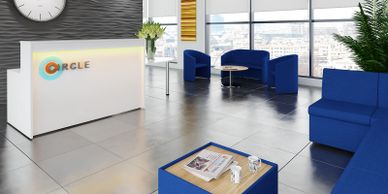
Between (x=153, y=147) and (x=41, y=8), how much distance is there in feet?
14.1

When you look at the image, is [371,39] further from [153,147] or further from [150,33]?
[150,33]

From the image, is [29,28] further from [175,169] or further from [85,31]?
[175,169]

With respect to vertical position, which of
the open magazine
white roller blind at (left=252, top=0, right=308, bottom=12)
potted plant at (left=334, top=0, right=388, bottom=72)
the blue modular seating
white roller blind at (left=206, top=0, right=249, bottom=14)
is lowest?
the open magazine

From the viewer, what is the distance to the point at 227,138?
4441mm

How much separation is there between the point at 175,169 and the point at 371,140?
6.21 feet

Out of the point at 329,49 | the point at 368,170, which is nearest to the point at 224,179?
the point at 368,170

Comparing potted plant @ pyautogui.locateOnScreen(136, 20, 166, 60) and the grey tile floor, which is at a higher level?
potted plant @ pyautogui.locateOnScreen(136, 20, 166, 60)

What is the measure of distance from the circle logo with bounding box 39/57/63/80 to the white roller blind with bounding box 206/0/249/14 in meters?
6.76

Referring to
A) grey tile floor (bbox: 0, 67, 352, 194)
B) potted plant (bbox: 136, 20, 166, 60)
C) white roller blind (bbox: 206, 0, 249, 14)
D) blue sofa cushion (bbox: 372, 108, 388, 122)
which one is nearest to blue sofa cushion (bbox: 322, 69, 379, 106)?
blue sofa cushion (bbox: 372, 108, 388, 122)

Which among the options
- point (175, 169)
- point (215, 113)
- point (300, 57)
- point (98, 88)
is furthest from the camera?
point (300, 57)

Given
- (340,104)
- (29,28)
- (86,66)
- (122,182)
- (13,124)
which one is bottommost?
(122,182)

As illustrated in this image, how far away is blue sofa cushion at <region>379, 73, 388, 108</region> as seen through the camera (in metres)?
4.06

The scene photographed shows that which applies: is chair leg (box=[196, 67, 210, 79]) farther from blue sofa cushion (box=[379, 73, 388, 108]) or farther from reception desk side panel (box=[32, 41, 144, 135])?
blue sofa cushion (box=[379, 73, 388, 108])

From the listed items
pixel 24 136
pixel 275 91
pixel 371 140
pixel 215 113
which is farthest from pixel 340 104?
pixel 24 136
